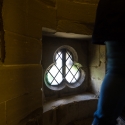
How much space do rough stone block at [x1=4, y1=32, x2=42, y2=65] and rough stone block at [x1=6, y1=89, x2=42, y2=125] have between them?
0.24 metres

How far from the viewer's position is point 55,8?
4.25 ft

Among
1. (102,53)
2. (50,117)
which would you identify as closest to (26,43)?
(50,117)

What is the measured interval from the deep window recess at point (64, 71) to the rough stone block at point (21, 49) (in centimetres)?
54

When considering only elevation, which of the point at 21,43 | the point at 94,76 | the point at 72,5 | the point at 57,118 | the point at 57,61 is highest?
the point at 72,5

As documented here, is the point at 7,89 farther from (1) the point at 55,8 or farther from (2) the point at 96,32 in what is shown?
(1) the point at 55,8

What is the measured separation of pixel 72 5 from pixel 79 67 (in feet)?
2.61

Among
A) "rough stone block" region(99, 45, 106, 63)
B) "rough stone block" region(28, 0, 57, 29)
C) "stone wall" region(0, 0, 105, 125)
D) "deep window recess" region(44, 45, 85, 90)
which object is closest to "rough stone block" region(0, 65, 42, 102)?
"stone wall" region(0, 0, 105, 125)

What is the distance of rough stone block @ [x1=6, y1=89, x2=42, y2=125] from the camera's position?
0.88 metres

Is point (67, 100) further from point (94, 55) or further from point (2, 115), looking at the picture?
point (2, 115)

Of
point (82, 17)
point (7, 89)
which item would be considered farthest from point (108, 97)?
point (82, 17)

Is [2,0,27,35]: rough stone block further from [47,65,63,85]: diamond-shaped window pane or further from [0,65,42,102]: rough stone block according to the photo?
[47,65,63,85]: diamond-shaped window pane

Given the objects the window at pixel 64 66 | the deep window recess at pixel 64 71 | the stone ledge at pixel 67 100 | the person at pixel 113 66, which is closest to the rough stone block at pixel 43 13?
the window at pixel 64 66

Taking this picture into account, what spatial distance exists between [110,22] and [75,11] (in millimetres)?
856

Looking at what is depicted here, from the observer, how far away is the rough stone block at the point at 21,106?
88 centimetres
